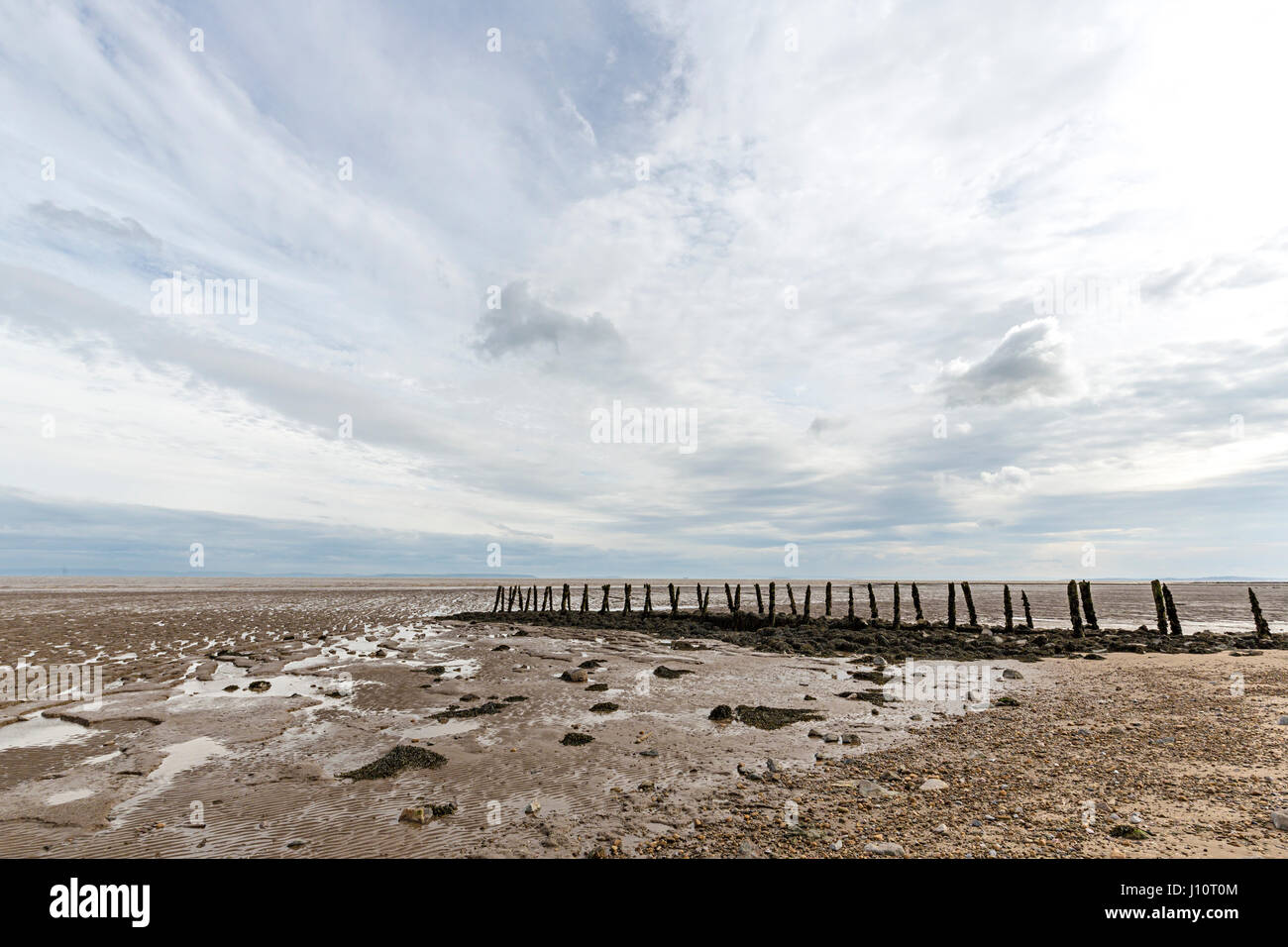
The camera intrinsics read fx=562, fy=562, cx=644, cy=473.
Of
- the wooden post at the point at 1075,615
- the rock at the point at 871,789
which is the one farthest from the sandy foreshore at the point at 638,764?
the wooden post at the point at 1075,615

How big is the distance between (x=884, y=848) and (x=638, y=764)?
497cm

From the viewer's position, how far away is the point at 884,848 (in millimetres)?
6988

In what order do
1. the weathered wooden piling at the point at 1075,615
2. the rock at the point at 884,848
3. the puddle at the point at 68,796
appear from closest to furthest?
the rock at the point at 884,848 < the puddle at the point at 68,796 < the weathered wooden piling at the point at 1075,615

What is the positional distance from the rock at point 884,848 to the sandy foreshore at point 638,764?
0.10 metres

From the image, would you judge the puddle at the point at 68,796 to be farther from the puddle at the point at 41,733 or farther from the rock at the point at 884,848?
the rock at the point at 884,848

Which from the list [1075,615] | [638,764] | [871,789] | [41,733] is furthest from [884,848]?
[1075,615]

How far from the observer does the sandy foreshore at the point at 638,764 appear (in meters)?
7.51

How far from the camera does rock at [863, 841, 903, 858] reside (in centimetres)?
687

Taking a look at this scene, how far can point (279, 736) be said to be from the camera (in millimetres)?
12555

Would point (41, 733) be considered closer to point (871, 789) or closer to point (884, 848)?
point (884, 848)
